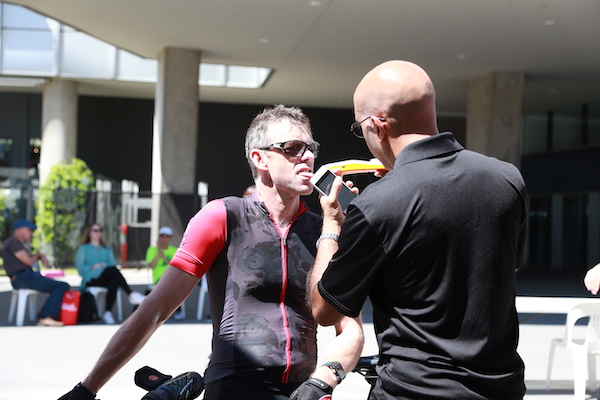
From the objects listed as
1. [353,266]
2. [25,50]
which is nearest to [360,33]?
[25,50]

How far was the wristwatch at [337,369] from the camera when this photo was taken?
236cm

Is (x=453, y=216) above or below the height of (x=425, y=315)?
above

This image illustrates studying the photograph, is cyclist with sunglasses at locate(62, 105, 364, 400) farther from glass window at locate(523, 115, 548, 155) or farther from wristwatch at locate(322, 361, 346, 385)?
glass window at locate(523, 115, 548, 155)

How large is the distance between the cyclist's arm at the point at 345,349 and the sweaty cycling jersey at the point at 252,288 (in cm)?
13

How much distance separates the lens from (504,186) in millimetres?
2008

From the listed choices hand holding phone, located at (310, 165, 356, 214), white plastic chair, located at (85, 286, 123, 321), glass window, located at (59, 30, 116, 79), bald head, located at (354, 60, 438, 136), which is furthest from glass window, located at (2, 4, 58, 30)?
bald head, located at (354, 60, 438, 136)

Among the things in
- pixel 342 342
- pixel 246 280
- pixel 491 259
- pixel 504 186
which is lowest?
pixel 342 342

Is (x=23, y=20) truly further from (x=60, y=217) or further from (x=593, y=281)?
(x=593, y=281)

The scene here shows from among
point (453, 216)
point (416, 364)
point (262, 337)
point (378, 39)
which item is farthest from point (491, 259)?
point (378, 39)

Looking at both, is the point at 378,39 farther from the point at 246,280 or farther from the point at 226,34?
the point at 246,280

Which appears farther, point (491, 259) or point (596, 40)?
point (596, 40)

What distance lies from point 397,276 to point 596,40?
16.6 meters

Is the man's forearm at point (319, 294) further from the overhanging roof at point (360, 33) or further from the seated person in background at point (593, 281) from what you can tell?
the overhanging roof at point (360, 33)

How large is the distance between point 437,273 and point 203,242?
3.34 feet
